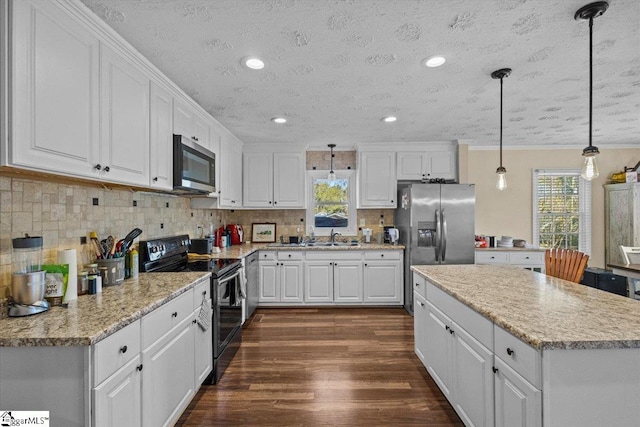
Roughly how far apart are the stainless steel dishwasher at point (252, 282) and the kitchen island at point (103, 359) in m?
1.86

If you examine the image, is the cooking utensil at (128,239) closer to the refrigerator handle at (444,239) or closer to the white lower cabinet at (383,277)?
the white lower cabinet at (383,277)

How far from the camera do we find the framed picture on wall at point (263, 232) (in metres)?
5.05

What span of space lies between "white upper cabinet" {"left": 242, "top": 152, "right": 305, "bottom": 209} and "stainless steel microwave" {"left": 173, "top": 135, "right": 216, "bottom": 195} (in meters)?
1.48

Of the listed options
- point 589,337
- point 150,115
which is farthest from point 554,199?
point 150,115

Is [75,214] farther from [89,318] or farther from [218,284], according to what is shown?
[218,284]

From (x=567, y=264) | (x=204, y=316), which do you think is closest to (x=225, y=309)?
(x=204, y=316)

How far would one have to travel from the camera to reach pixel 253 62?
2.21 m

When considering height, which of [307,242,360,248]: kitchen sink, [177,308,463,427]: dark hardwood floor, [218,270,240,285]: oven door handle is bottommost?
[177,308,463,427]: dark hardwood floor

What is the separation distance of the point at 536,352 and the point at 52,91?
90.2 inches

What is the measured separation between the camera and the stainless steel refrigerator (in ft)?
13.8

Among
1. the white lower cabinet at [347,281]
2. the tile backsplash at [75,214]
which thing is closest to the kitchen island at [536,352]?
the white lower cabinet at [347,281]

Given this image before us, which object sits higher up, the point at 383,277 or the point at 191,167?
the point at 191,167

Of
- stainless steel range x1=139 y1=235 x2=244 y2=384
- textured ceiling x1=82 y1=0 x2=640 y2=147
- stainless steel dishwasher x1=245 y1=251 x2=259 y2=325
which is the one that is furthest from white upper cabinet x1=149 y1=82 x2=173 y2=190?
stainless steel dishwasher x1=245 y1=251 x2=259 y2=325

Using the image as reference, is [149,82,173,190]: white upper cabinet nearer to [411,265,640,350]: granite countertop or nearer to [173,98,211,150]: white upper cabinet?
[173,98,211,150]: white upper cabinet
